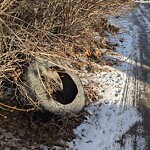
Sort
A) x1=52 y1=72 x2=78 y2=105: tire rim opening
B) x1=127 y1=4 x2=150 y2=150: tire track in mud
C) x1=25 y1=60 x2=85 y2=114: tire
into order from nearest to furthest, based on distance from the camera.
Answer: x1=25 y1=60 x2=85 y2=114: tire < x1=127 y1=4 x2=150 y2=150: tire track in mud < x1=52 y1=72 x2=78 y2=105: tire rim opening

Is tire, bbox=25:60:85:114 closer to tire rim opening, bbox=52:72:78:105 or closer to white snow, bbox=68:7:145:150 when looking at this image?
tire rim opening, bbox=52:72:78:105

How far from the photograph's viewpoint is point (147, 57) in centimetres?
951

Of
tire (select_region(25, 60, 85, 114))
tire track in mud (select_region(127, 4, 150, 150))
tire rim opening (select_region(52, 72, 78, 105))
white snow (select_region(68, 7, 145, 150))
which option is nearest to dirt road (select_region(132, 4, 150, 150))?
tire track in mud (select_region(127, 4, 150, 150))

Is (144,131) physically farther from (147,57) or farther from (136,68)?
(147,57)

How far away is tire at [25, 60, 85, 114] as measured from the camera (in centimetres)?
598

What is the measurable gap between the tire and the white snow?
0.41 m

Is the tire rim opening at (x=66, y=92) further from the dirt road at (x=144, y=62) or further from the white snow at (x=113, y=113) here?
the dirt road at (x=144, y=62)

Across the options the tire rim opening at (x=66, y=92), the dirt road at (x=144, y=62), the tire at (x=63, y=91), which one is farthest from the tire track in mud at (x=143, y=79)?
the tire rim opening at (x=66, y=92)

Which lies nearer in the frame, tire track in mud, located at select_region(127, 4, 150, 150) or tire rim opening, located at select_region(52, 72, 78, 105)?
tire track in mud, located at select_region(127, 4, 150, 150)

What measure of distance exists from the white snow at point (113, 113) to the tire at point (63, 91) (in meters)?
0.41

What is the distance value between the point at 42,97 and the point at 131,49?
4.58 metres

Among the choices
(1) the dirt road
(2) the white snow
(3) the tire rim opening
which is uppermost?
(3) the tire rim opening

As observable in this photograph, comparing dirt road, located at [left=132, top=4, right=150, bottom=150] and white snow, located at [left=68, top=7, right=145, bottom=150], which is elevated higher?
white snow, located at [left=68, top=7, right=145, bottom=150]

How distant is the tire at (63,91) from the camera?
5.98 m
